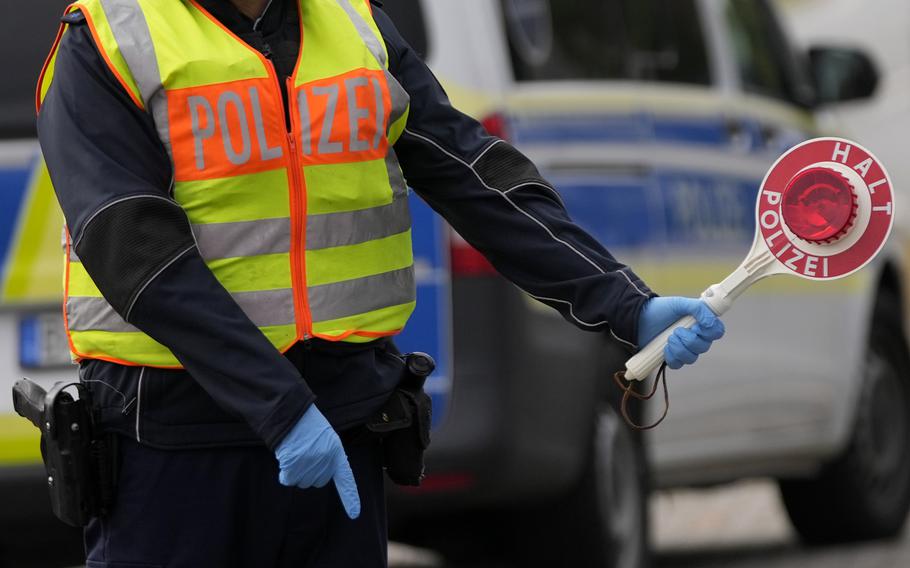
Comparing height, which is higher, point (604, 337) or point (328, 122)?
point (328, 122)

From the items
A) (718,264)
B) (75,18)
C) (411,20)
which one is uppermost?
(75,18)

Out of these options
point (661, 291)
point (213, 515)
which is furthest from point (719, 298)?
point (661, 291)

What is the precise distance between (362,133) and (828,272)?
737mm

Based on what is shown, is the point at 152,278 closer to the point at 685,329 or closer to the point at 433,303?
the point at 685,329

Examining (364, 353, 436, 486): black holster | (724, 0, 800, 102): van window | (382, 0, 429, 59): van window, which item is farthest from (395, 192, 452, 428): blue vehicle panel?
(724, 0, 800, 102): van window

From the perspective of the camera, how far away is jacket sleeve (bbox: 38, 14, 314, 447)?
9.85ft

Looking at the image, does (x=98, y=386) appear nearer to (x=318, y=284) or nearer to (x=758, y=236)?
(x=318, y=284)

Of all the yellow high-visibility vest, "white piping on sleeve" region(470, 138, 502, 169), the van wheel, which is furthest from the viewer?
the van wheel

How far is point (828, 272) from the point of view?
324 cm

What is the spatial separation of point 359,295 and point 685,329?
50 centimetres

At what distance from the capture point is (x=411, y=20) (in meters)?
5.41

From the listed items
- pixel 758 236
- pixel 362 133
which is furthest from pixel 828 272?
pixel 362 133

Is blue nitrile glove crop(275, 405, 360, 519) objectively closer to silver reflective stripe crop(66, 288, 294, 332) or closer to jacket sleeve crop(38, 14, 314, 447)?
jacket sleeve crop(38, 14, 314, 447)

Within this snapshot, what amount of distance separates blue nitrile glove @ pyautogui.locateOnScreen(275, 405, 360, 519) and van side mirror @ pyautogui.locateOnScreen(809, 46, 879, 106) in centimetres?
502
